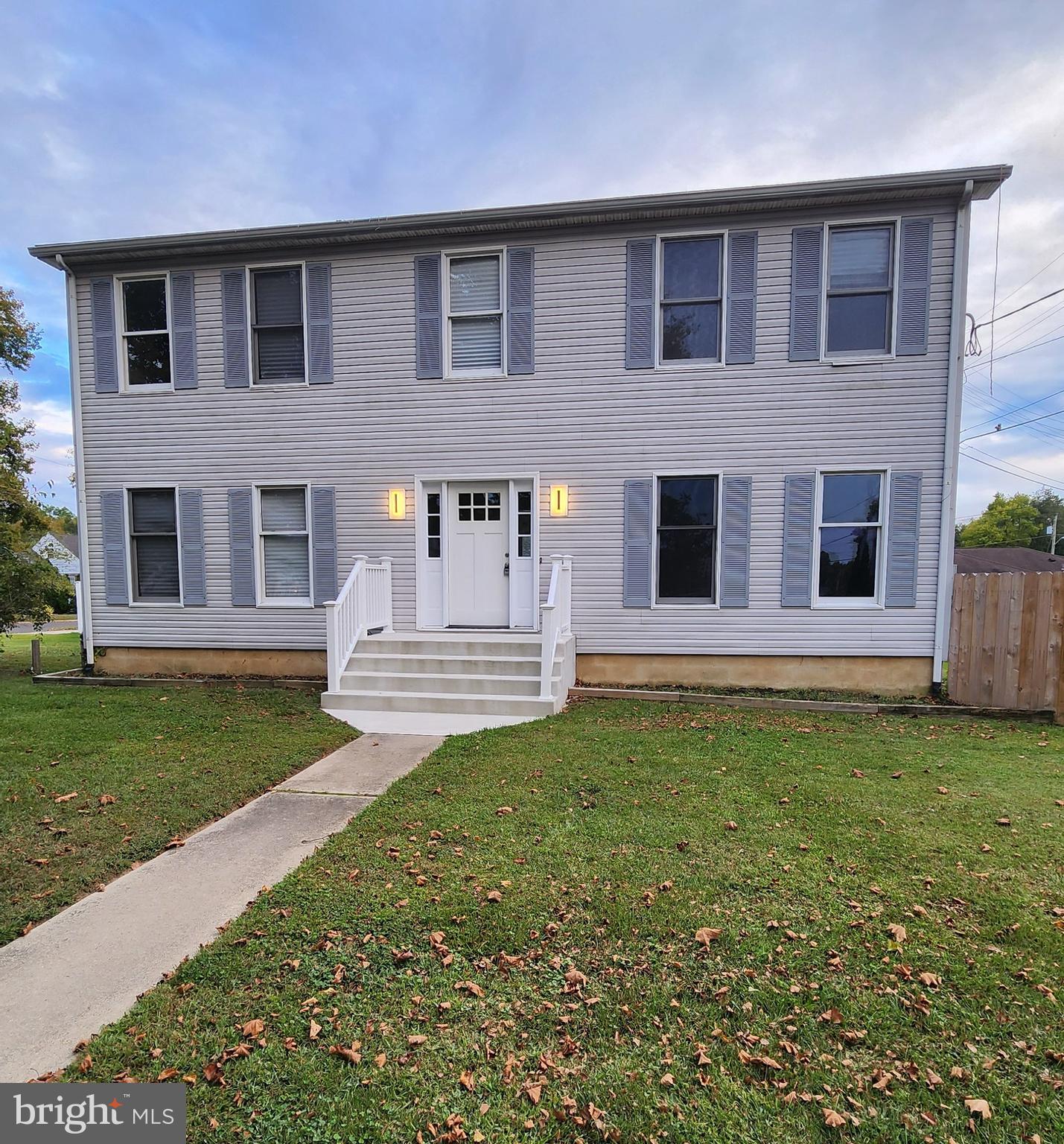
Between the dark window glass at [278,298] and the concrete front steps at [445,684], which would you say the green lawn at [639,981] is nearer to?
the concrete front steps at [445,684]

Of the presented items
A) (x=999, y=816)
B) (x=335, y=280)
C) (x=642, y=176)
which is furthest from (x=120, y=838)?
(x=642, y=176)

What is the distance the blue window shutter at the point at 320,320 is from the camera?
7.51m

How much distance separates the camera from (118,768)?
4.29 m

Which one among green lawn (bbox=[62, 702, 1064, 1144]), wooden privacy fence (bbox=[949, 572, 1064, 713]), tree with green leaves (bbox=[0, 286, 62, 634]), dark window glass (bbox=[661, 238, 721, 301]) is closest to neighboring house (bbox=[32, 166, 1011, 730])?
dark window glass (bbox=[661, 238, 721, 301])

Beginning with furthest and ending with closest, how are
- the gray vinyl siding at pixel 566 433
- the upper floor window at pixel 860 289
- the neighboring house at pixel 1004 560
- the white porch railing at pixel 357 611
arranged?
the neighboring house at pixel 1004 560 < the gray vinyl siding at pixel 566 433 < the upper floor window at pixel 860 289 < the white porch railing at pixel 357 611

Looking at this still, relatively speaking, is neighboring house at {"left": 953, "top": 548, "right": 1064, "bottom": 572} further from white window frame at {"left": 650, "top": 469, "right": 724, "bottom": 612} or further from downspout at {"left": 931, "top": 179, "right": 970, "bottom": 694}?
white window frame at {"left": 650, "top": 469, "right": 724, "bottom": 612}

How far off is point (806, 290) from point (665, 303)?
172cm

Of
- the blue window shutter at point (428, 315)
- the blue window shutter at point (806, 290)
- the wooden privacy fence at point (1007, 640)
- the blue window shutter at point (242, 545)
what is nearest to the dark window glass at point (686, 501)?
the blue window shutter at point (806, 290)

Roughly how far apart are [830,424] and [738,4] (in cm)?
727

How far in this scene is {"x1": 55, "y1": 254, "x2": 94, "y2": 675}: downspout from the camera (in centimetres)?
783

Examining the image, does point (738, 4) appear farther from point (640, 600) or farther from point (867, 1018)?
point (867, 1018)

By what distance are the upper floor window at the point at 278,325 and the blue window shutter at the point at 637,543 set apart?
4.88m

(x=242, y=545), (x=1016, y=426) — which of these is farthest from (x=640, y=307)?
(x=1016, y=426)

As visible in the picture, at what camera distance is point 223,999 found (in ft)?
6.50
